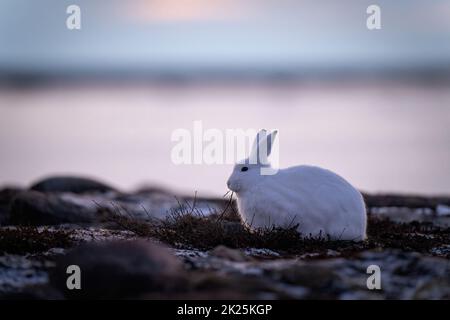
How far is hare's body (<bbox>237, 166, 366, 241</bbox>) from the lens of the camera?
9773 millimetres

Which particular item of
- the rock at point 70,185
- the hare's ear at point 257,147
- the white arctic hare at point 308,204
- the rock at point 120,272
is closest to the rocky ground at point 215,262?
the rock at point 120,272

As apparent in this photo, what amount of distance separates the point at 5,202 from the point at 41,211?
2522mm

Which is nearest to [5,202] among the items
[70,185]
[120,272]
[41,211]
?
[70,185]

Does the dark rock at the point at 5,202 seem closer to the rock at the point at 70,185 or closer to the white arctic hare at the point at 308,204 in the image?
the rock at the point at 70,185

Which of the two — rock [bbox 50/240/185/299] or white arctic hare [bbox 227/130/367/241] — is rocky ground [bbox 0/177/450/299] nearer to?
rock [bbox 50/240/185/299]

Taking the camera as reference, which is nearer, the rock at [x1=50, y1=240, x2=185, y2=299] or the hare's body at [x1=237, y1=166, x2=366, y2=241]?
the rock at [x1=50, y1=240, x2=185, y2=299]

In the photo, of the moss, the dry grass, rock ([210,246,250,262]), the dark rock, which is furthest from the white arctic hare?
the dark rock

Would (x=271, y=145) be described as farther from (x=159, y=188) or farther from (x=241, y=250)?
(x=159, y=188)

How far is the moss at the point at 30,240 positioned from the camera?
887 centimetres

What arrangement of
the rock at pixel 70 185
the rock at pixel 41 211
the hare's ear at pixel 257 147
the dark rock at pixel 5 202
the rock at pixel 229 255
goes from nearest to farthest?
the rock at pixel 229 255 < the hare's ear at pixel 257 147 < the rock at pixel 41 211 < the dark rock at pixel 5 202 < the rock at pixel 70 185

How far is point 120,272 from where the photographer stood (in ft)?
23.9

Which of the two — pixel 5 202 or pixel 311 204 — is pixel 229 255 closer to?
pixel 311 204

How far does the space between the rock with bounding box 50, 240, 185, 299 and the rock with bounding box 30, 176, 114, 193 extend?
8.64 meters

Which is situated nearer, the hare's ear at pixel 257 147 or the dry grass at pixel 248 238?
the dry grass at pixel 248 238
